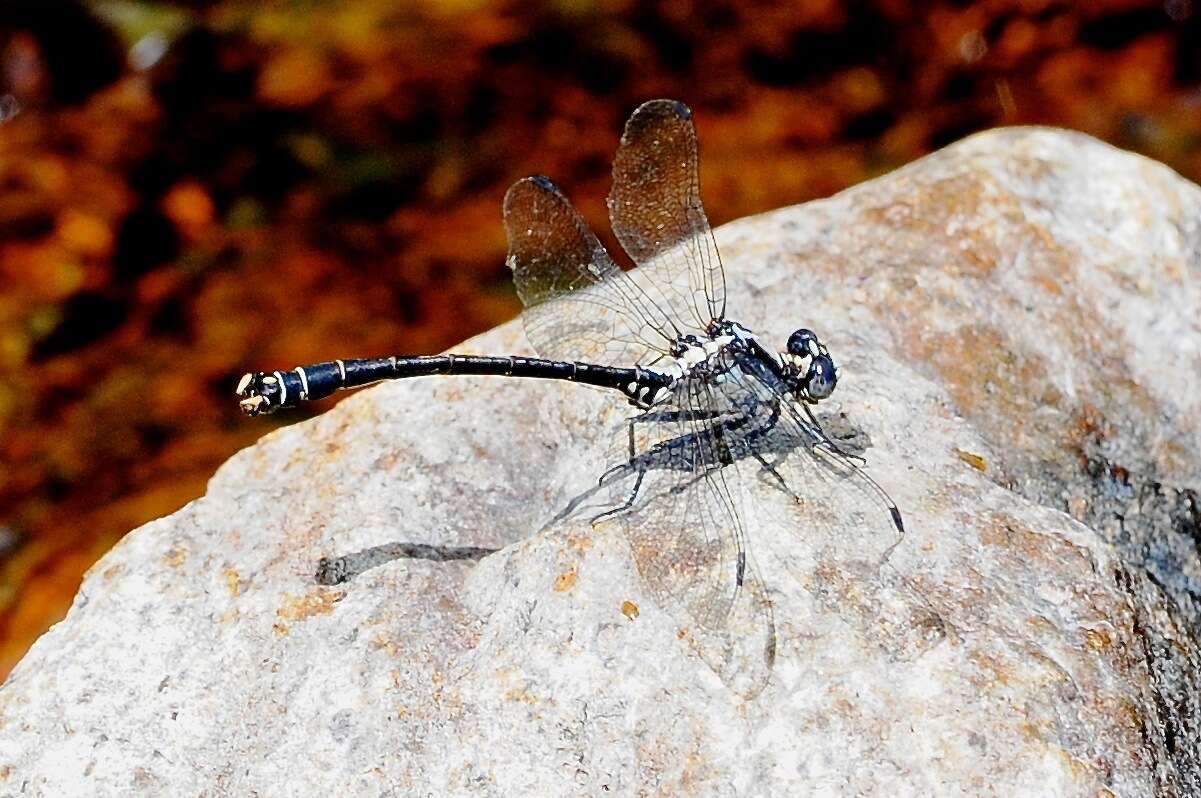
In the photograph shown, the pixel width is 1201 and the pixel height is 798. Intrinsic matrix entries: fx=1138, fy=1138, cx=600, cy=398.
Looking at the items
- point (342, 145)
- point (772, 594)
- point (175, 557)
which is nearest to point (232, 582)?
point (175, 557)

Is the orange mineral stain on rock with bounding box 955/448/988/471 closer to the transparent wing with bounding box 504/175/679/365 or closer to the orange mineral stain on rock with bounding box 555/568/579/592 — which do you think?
the transparent wing with bounding box 504/175/679/365

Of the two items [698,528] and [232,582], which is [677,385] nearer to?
[698,528]

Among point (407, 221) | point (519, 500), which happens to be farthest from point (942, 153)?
point (407, 221)

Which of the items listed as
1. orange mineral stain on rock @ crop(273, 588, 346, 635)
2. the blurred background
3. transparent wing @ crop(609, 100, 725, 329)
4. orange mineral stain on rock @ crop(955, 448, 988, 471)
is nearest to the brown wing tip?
transparent wing @ crop(609, 100, 725, 329)

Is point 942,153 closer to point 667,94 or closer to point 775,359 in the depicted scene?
point 775,359

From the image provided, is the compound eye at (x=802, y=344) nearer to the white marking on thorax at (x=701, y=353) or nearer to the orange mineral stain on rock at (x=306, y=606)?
the white marking on thorax at (x=701, y=353)
